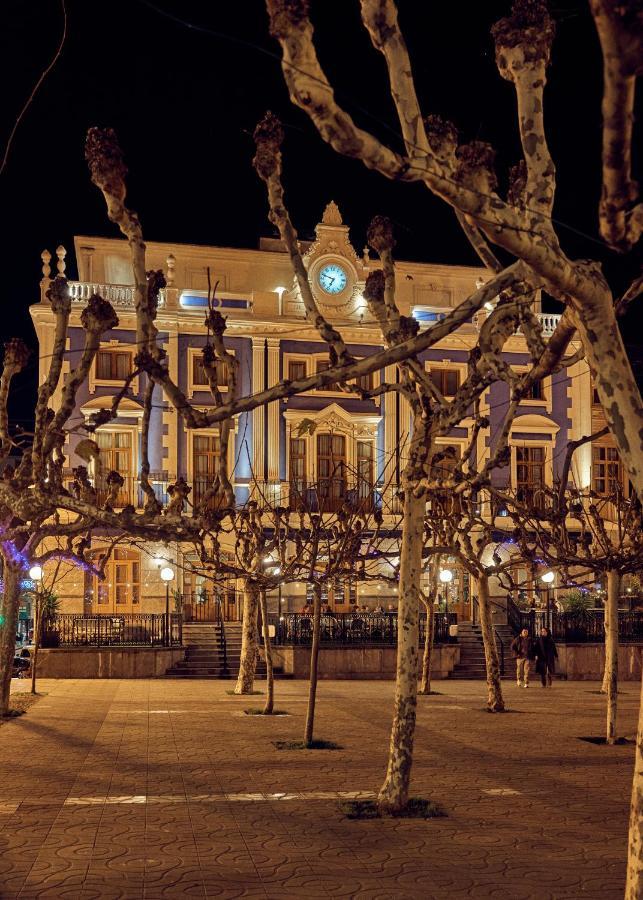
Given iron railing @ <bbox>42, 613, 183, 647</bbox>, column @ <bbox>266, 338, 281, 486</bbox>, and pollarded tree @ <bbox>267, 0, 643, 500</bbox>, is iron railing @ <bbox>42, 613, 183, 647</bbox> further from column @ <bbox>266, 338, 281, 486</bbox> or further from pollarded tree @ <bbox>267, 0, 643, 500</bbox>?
pollarded tree @ <bbox>267, 0, 643, 500</bbox>

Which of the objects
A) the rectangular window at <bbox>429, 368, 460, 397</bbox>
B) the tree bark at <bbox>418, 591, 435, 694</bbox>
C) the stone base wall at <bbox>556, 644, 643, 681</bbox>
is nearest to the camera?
the tree bark at <bbox>418, 591, 435, 694</bbox>

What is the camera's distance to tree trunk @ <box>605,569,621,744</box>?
16.7 m

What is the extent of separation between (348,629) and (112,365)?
1317cm

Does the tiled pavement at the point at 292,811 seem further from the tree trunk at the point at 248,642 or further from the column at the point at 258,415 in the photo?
the column at the point at 258,415

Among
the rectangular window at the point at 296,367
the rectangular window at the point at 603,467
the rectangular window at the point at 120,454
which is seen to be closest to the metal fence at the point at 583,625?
the rectangular window at the point at 603,467

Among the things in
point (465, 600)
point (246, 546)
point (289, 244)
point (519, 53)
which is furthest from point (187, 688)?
point (519, 53)

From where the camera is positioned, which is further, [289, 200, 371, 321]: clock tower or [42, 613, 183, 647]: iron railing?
[289, 200, 371, 321]: clock tower

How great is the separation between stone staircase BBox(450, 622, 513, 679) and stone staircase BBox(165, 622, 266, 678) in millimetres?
6116

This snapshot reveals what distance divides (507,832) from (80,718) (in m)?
11.6

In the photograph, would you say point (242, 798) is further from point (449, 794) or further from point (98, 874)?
point (98, 874)

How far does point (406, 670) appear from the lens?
1087 cm

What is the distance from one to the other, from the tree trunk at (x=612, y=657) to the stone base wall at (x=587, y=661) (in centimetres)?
1372

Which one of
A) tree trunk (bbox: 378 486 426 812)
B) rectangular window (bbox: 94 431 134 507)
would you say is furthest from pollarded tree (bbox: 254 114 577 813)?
rectangular window (bbox: 94 431 134 507)

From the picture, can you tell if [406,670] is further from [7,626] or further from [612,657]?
[7,626]
